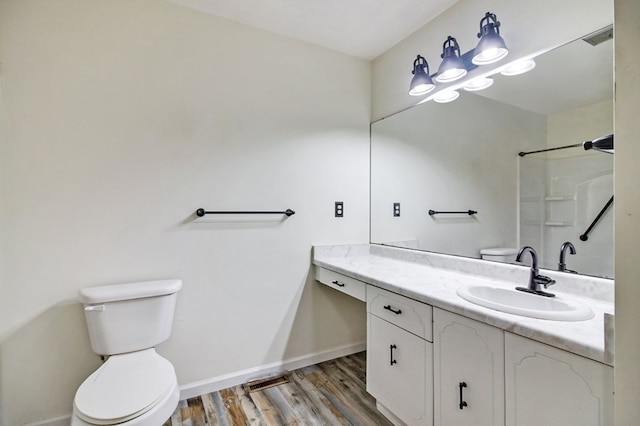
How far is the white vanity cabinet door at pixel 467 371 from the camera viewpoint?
1.07 meters

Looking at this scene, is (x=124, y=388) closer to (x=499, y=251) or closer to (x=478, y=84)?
(x=499, y=251)

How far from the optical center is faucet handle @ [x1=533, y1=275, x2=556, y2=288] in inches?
50.9

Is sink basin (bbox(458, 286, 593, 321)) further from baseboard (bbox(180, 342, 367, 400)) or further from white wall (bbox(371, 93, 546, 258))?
baseboard (bbox(180, 342, 367, 400))

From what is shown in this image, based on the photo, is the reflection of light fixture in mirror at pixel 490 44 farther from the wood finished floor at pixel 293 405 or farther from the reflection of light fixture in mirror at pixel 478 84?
the wood finished floor at pixel 293 405

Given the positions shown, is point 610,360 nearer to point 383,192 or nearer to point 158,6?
point 383,192

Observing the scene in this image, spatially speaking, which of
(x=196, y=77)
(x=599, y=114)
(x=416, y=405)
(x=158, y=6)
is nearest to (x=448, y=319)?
(x=416, y=405)

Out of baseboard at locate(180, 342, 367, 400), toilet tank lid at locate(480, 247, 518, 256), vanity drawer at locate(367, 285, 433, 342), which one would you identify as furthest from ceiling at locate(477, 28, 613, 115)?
baseboard at locate(180, 342, 367, 400)

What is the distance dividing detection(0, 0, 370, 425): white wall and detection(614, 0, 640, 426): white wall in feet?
5.93

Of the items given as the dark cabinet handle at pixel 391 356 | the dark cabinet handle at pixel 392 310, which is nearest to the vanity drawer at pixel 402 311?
the dark cabinet handle at pixel 392 310

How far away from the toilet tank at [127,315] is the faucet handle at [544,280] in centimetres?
178

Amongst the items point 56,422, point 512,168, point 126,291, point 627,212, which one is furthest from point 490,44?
point 56,422

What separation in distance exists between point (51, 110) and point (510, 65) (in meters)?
2.37

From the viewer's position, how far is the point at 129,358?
4.87ft

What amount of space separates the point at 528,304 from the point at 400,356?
2.05 ft
